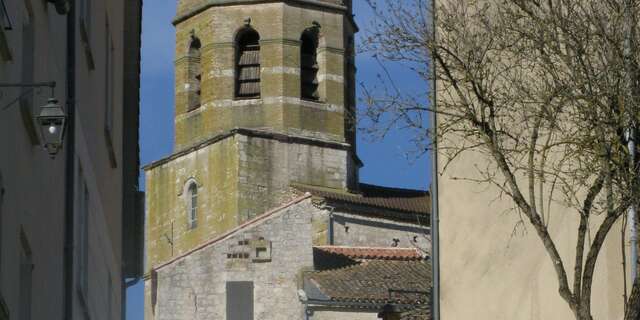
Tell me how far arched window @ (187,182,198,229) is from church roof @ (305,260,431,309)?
1148 centimetres

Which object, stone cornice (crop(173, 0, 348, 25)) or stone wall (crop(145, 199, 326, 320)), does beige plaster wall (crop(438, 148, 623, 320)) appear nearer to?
stone wall (crop(145, 199, 326, 320))

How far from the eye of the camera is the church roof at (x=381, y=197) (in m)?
55.2

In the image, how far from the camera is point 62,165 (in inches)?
592

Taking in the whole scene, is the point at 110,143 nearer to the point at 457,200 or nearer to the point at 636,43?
the point at 457,200

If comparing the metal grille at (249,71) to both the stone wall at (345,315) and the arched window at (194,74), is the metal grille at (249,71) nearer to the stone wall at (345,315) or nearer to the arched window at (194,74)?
the arched window at (194,74)

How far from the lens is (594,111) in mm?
12141

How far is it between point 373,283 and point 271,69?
13.2m

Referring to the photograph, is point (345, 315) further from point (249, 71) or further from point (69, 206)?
point (69, 206)

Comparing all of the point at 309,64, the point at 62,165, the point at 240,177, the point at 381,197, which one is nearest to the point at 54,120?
the point at 62,165

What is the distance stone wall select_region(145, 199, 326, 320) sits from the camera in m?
47.6

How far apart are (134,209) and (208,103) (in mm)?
30134

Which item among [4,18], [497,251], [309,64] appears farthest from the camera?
[309,64]

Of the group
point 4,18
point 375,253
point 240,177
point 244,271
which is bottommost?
point 4,18

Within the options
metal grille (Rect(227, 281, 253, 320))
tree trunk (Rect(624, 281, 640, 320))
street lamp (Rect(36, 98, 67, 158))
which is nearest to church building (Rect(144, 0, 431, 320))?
metal grille (Rect(227, 281, 253, 320))
